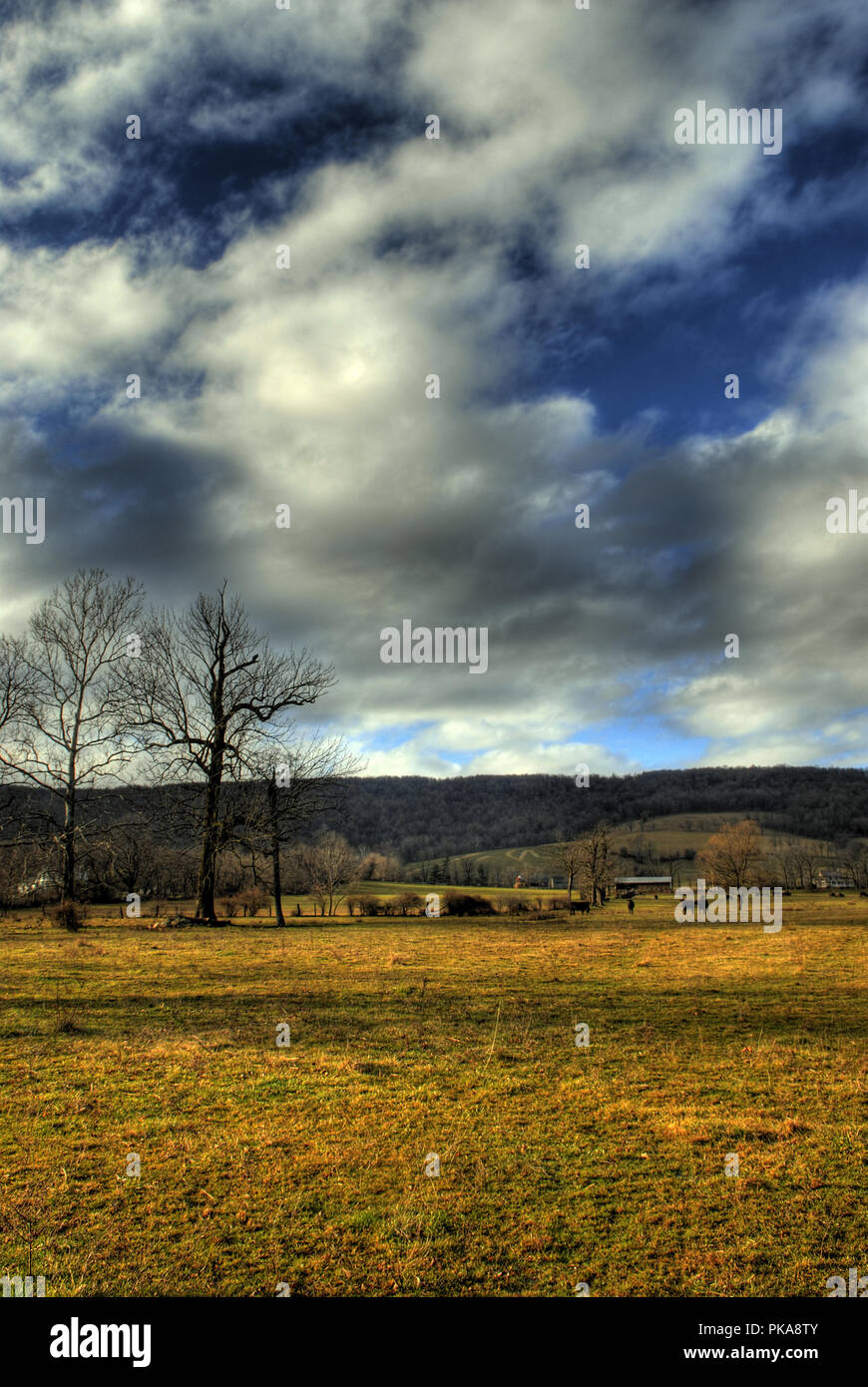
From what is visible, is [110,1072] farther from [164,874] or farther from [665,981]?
[164,874]

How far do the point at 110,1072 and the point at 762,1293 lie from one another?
7734mm

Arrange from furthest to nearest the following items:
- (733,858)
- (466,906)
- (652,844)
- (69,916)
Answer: (652,844)
(733,858)
(466,906)
(69,916)

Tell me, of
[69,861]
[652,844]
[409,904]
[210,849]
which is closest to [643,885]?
[652,844]

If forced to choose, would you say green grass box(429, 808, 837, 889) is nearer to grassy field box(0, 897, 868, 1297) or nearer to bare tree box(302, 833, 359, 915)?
bare tree box(302, 833, 359, 915)

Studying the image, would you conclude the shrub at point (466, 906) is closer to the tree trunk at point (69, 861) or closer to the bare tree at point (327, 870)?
the bare tree at point (327, 870)

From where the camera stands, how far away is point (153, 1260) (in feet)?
16.1

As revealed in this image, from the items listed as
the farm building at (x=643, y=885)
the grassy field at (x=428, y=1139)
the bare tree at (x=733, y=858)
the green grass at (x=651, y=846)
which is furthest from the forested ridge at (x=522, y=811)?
the grassy field at (x=428, y=1139)

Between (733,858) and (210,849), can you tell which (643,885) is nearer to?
(733,858)

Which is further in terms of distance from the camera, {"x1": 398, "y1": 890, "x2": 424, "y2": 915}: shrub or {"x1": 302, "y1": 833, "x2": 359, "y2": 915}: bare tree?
{"x1": 302, "y1": 833, "x2": 359, "y2": 915}: bare tree

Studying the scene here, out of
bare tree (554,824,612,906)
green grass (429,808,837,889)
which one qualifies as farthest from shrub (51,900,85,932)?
green grass (429,808,837,889)

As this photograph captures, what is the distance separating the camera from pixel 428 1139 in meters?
7.16

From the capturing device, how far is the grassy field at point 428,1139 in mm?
4934

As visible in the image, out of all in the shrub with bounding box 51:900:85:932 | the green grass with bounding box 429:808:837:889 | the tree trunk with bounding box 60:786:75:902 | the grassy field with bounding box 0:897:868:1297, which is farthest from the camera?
the green grass with bounding box 429:808:837:889

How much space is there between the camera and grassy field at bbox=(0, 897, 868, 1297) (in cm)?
493
